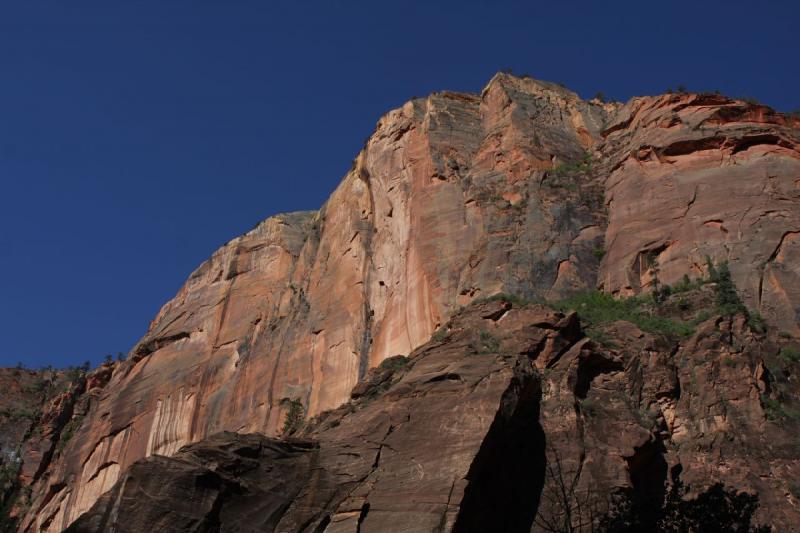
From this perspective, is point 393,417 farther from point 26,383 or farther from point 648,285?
point 26,383

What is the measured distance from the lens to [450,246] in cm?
5219

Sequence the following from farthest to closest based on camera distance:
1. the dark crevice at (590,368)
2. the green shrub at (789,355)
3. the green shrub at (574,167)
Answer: the green shrub at (574,167) → the green shrub at (789,355) → the dark crevice at (590,368)

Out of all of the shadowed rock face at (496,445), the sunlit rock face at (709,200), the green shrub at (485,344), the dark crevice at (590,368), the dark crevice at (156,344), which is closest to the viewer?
Answer: the shadowed rock face at (496,445)

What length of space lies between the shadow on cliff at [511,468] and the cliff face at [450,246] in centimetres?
127

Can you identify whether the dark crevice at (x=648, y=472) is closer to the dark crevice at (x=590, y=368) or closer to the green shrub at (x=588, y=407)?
the green shrub at (x=588, y=407)

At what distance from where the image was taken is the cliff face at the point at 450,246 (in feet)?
156

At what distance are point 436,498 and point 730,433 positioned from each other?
11.6 meters

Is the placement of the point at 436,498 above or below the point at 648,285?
below

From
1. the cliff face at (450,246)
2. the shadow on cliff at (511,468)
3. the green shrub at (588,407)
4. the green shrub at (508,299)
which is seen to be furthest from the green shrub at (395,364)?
the green shrub at (588,407)

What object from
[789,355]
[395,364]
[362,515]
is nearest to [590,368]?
[789,355]

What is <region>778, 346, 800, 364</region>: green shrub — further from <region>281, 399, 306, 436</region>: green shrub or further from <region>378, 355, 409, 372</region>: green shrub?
<region>281, 399, 306, 436</region>: green shrub

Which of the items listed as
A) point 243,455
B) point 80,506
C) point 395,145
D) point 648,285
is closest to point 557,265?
point 648,285

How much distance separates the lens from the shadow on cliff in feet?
103

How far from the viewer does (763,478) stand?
33844 mm
